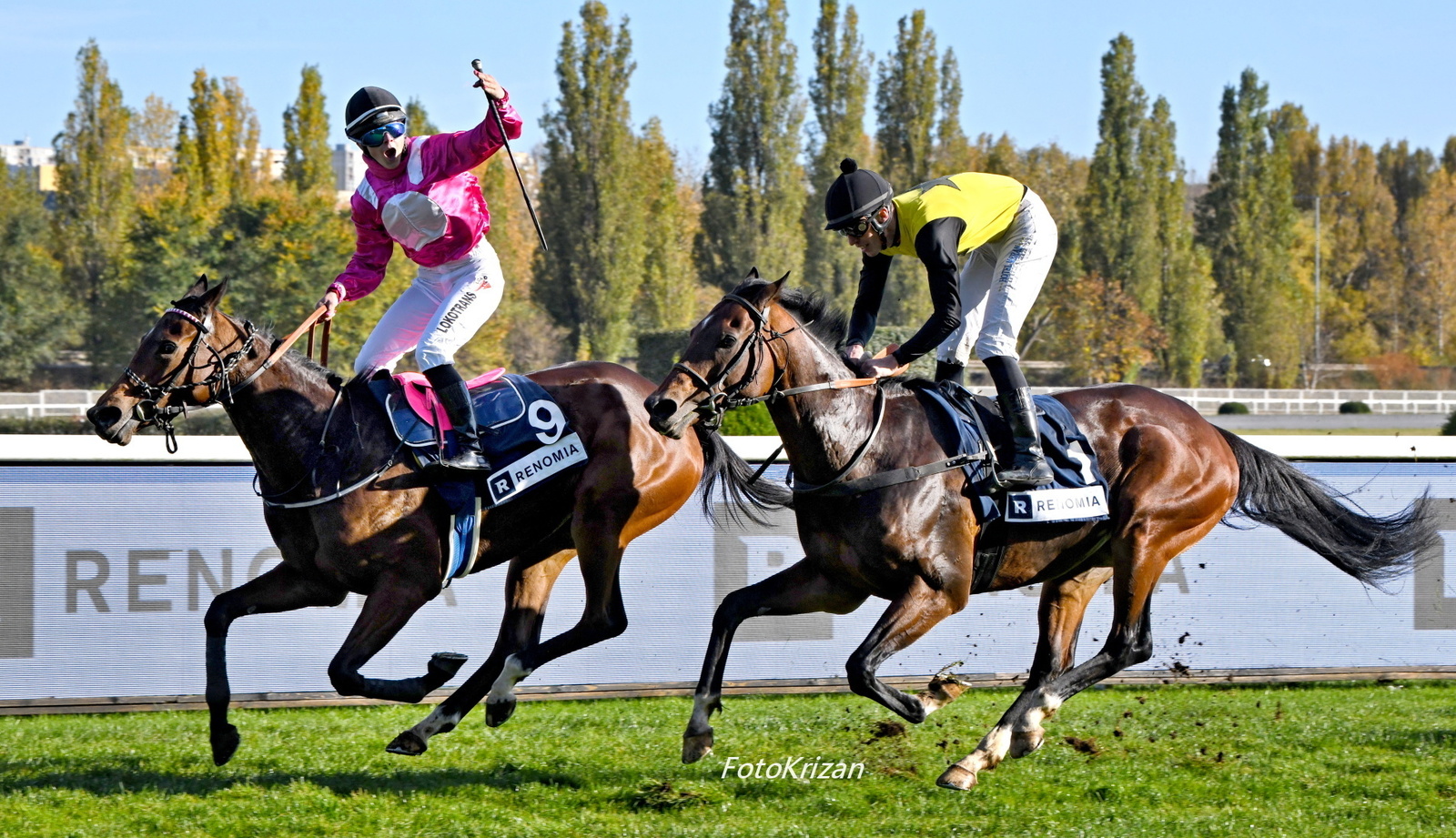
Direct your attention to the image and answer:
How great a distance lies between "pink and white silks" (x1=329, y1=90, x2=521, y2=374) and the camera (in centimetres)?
480

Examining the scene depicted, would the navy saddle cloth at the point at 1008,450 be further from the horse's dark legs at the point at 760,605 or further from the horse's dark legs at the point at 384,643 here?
the horse's dark legs at the point at 384,643

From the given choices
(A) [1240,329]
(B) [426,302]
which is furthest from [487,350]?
(B) [426,302]

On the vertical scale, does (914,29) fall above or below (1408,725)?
above

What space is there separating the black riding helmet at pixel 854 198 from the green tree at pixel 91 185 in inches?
1486

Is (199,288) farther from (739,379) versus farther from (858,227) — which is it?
(858,227)

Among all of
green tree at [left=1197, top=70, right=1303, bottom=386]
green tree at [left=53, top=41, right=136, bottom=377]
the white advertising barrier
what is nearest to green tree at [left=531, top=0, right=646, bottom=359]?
green tree at [left=53, top=41, right=136, bottom=377]

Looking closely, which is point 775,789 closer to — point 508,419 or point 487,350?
point 508,419

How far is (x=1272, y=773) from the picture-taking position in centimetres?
481

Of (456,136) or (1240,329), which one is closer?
(456,136)

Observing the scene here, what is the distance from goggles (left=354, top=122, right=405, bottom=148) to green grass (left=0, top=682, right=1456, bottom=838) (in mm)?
2110

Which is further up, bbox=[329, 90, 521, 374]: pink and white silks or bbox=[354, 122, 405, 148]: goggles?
bbox=[354, 122, 405, 148]: goggles

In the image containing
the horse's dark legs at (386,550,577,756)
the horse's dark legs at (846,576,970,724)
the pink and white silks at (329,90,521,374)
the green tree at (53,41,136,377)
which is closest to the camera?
the horse's dark legs at (846,576,970,724)

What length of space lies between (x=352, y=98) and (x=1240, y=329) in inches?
1542

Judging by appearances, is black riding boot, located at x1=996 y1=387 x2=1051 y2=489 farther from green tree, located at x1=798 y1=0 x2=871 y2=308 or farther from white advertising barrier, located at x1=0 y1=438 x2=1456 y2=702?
green tree, located at x1=798 y1=0 x2=871 y2=308
